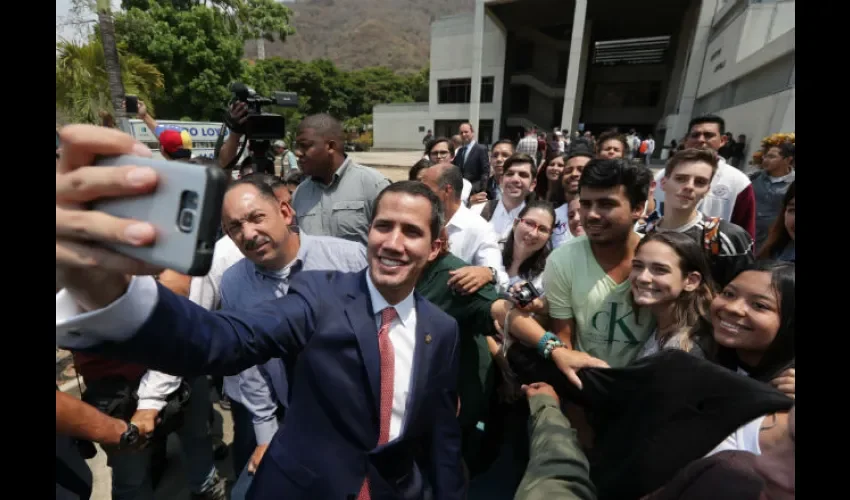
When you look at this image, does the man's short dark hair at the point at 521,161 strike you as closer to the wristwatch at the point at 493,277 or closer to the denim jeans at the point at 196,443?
the wristwatch at the point at 493,277

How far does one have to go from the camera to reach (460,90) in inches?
1156

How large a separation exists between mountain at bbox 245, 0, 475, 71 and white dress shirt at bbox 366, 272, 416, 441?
12151cm

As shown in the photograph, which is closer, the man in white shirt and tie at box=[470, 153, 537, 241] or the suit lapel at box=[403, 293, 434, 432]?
the suit lapel at box=[403, 293, 434, 432]

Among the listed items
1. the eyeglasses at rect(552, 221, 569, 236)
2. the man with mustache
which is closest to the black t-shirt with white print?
the man with mustache

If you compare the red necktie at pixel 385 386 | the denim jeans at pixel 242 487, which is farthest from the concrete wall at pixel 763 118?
the denim jeans at pixel 242 487

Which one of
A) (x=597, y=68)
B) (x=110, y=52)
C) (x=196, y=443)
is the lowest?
(x=196, y=443)

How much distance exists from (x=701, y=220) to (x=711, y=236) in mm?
286

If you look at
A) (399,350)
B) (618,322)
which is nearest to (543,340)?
(618,322)

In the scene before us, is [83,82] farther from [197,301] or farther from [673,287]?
[673,287]

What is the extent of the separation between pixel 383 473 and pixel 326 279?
75 centimetres

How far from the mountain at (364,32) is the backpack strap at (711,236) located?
121 meters

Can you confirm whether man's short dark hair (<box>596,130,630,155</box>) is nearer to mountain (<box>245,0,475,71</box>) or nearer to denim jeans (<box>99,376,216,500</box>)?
denim jeans (<box>99,376,216,500</box>)

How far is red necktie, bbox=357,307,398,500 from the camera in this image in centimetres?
140
